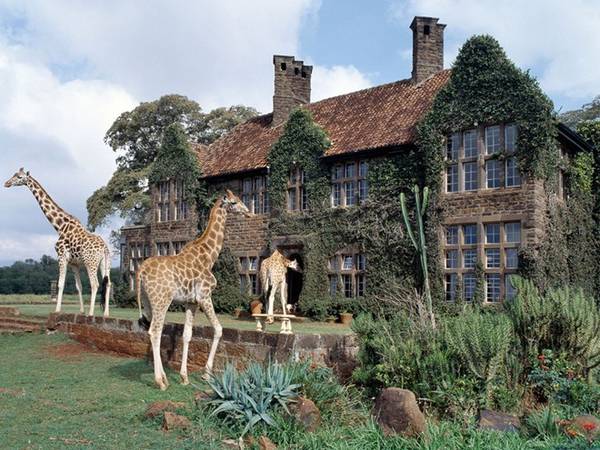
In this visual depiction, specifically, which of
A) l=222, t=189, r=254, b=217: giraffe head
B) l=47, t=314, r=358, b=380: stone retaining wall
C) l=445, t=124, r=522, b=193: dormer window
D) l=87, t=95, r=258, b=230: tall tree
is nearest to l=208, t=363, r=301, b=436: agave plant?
l=47, t=314, r=358, b=380: stone retaining wall

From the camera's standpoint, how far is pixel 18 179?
19.4m

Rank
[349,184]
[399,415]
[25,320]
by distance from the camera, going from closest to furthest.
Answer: [399,415] → [25,320] → [349,184]

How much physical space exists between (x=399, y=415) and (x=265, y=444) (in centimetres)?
187

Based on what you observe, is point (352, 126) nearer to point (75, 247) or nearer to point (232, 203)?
point (75, 247)

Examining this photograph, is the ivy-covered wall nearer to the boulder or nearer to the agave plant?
the boulder

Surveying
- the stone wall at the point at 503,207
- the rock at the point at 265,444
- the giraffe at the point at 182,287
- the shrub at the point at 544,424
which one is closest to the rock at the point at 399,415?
the shrub at the point at 544,424

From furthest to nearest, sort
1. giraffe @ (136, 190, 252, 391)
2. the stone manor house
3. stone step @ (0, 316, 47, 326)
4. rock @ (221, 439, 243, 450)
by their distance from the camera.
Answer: stone step @ (0, 316, 47, 326), the stone manor house, giraffe @ (136, 190, 252, 391), rock @ (221, 439, 243, 450)

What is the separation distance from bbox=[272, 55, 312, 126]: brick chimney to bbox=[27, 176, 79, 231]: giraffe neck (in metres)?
11.8

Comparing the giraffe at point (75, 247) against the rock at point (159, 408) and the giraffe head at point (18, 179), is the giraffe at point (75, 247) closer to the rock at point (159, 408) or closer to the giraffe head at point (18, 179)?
the giraffe head at point (18, 179)

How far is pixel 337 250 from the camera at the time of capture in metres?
23.1

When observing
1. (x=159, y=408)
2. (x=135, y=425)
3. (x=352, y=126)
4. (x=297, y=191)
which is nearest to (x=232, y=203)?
(x=159, y=408)

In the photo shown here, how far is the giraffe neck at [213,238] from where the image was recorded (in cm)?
1352

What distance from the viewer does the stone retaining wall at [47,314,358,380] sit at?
42.5 ft

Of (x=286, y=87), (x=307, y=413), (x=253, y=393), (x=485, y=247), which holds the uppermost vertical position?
(x=286, y=87)
